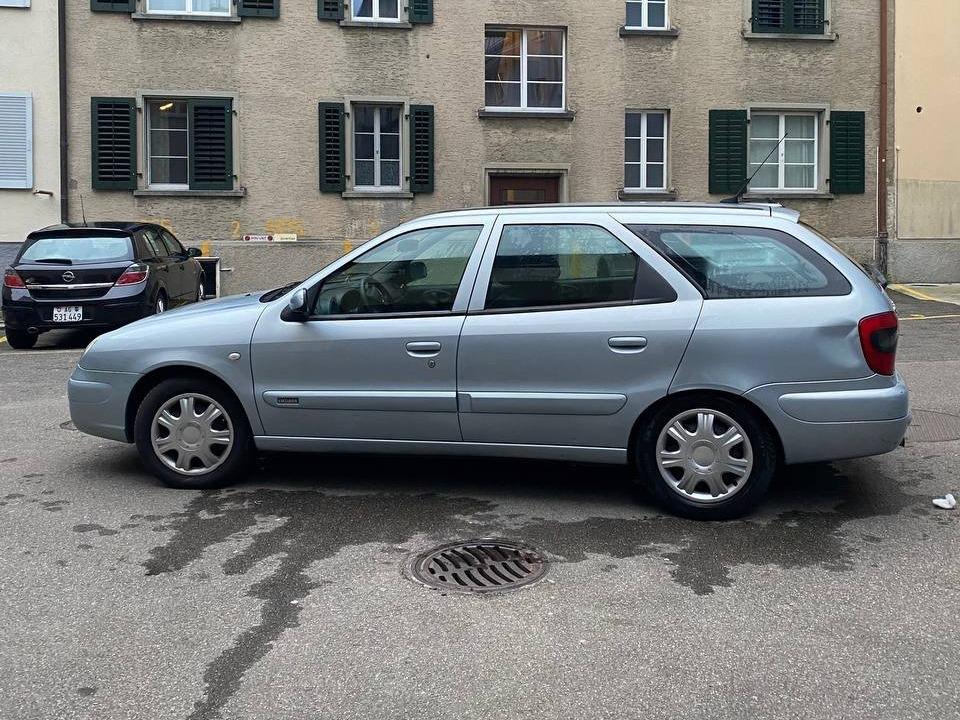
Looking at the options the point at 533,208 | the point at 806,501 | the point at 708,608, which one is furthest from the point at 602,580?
the point at 533,208

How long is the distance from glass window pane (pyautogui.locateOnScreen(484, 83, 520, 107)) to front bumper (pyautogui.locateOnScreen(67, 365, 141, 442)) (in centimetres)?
1522

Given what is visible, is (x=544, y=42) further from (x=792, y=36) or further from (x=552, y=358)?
(x=552, y=358)

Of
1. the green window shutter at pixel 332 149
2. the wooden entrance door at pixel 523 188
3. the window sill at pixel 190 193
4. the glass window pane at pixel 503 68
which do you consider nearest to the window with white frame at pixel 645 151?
the wooden entrance door at pixel 523 188

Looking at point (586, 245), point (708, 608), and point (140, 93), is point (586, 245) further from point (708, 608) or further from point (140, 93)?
point (140, 93)

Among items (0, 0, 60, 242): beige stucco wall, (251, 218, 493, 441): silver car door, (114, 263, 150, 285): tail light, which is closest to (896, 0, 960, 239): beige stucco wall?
(114, 263, 150, 285): tail light

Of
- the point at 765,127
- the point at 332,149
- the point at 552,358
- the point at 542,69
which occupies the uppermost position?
the point at 542,69

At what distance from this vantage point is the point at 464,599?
437 cm

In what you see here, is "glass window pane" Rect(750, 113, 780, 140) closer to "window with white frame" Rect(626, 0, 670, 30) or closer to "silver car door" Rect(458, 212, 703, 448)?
"window with white frame" Rect(626, 0, 670, 30)

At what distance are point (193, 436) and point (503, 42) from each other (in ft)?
52.2

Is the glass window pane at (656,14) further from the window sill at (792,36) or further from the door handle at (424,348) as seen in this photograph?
the door handle at (424,348)

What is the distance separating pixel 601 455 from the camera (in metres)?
5.57

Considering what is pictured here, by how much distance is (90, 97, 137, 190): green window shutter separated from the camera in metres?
19.2

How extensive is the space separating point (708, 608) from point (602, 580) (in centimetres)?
50

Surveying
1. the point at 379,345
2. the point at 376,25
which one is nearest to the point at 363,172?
the point at 376,25
